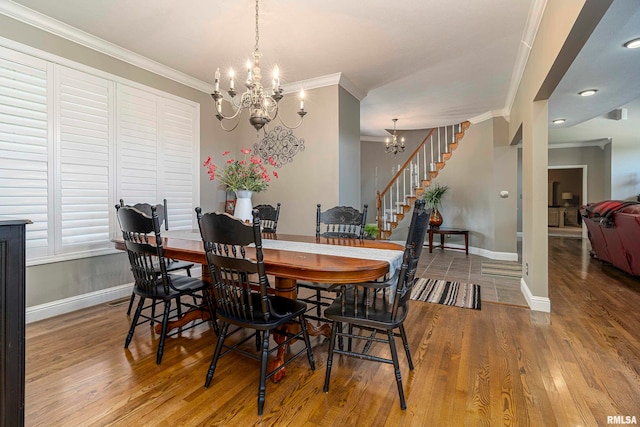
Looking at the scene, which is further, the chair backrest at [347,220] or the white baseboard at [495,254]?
the white baseboard at [495,254]

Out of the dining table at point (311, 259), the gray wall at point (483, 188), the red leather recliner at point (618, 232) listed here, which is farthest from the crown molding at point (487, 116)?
the dining table at point (311, 259)

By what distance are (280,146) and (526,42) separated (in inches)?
121

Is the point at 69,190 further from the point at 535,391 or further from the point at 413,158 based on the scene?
the point at 413,158

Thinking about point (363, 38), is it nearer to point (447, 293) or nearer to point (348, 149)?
point (348, 149)

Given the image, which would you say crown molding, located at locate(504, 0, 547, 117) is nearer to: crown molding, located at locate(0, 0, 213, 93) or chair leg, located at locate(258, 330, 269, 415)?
chair leg, located at locate(258, 330, 269, 415)

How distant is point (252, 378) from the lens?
188 cm

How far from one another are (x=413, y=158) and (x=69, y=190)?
6.13 m

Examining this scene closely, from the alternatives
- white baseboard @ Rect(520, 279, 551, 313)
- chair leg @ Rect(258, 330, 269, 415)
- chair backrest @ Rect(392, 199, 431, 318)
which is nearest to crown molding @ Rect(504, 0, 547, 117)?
chair backrest @ Rect(392, 199, 431, 318)

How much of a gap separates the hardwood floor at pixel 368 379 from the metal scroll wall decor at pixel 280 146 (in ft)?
8.57

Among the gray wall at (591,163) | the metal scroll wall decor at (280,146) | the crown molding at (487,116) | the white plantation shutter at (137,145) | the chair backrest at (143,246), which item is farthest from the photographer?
the gray wall at (591,163)

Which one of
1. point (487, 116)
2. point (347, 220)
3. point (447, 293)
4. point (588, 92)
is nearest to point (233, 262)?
point (347, 220)

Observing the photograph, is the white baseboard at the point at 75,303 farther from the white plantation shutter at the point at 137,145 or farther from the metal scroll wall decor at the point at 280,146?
the metal scroll wall decor at the point at 280,146

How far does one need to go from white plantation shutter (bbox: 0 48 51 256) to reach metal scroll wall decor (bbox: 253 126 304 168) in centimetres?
240

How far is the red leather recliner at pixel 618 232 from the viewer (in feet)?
12.3
